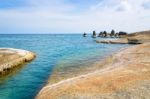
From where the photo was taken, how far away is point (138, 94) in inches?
658

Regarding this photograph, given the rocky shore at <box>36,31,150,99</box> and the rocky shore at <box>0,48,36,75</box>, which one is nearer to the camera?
the rocky shore at <box>36,31,150,99</box>

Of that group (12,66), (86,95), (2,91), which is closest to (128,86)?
(86,95)

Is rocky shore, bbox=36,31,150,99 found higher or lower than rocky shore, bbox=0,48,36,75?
higher

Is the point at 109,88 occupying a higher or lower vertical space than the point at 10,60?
higher

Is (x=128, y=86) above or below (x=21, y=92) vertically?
above

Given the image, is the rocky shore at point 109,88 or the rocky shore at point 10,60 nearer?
the rocky shore at point 109,88

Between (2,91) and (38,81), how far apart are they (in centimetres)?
506

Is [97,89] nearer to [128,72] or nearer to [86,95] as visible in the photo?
[86,95]

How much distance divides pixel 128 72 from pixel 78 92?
18.3 ft

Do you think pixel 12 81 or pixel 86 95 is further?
pixel 12 81

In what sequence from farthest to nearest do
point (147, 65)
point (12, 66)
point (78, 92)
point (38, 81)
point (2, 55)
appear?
1. point (2, 55)
2. point (12, 66)
3. point (38, 81)
4. point (147, 65)
5. point (78, 92)

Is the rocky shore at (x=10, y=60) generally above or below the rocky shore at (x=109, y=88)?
below

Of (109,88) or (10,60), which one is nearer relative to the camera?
(109,88)

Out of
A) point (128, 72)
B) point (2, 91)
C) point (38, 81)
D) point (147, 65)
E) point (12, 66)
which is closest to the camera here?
point (128, 72)
